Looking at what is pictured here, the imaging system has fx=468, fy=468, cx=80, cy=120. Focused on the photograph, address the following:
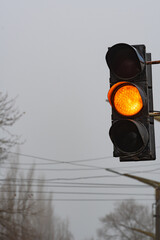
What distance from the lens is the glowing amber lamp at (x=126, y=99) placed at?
3240 millimetres

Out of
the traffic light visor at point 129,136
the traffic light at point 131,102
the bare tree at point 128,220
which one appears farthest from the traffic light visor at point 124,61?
the bare tree at point 128,220

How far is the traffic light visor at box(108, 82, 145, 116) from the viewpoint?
3.24 metres

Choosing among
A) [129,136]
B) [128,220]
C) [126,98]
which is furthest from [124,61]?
[128,220]

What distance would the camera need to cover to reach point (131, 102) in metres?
3.24

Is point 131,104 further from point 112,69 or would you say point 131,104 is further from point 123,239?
point 123,239

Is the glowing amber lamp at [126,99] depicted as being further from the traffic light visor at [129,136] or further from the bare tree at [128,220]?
the bare tree at [128,220]

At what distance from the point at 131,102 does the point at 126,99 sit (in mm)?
51

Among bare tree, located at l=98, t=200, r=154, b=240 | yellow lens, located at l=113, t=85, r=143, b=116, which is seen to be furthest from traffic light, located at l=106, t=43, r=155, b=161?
bare tree, located at l=98, t=200, r=154, b=240

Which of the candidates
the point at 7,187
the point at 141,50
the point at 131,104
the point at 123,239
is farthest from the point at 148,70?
the point at 123,239

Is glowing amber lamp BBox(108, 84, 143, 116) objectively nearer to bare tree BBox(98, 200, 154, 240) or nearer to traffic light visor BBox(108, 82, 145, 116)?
traffic light visor BBox(108, 82, 145, 116)

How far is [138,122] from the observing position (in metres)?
3.29

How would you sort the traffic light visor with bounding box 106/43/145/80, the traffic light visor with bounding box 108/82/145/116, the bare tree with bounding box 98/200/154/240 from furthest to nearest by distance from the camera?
the bare tree with bounding box 98/200/154/240, the traffic light visor with bounding box 106/43/145/80, the traffic light visor with bounding box 108/82/145/116

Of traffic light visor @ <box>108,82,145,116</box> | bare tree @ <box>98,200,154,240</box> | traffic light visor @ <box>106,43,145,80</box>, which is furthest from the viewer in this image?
bare tree @ <box>98,200,154,240</box>

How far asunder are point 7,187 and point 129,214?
24.4 meters
